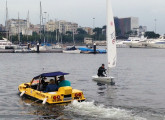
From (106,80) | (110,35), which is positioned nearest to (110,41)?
A: (110,35)

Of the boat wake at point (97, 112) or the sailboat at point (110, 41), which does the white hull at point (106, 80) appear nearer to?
the sailboat at point (110, 41)

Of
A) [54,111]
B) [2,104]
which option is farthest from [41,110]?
[2,104]

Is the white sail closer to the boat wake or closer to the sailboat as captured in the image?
the sailboat

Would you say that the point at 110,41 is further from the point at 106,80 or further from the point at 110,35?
the point at 106,80

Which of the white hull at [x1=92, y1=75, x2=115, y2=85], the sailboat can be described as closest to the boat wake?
the white hull at [x1=92, y1=75, x2=115, y2=85]

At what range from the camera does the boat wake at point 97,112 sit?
731 inches

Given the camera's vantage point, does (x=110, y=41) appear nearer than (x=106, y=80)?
No

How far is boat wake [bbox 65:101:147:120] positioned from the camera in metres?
18.6

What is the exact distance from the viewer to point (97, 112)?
19656mm

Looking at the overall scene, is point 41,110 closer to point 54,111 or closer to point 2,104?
point 54,111

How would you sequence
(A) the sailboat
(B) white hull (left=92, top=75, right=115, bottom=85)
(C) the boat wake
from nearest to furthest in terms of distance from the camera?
(C) the boat wake < (B) white hull (left=92, top=75, right=115, bottom=85) < (A) the sailboat

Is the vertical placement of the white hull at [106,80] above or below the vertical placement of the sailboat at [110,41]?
below

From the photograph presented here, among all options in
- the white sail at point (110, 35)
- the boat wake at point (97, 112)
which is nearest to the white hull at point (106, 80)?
the white sail at point (110, 35)

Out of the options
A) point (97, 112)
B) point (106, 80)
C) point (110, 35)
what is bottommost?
point (97, 112)
